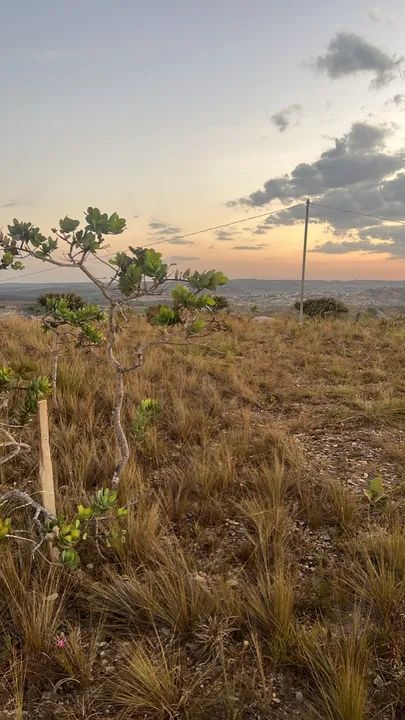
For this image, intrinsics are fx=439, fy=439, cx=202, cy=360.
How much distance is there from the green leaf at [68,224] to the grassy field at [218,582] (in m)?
1.67

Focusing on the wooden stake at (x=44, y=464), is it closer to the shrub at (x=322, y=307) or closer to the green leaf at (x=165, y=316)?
the green leaf at (x=165, y=316)

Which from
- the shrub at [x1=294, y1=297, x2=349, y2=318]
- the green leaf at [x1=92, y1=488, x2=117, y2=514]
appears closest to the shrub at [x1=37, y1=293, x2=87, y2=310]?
the green leaf at [x1=92, y1=488, x2=117, y2=514]

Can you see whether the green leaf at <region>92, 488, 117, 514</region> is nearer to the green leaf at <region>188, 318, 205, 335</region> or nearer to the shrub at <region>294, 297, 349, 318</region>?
the green leaf at <region>188, 318, 205, 335</region>

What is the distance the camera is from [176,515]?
3.01m

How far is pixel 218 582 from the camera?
7.41 feet

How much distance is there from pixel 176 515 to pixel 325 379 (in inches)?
186

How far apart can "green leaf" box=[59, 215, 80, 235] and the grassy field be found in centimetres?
A: 167

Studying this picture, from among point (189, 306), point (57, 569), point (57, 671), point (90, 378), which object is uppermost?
point (189, 306)

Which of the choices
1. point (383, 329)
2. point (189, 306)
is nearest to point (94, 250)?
point (189, 306)

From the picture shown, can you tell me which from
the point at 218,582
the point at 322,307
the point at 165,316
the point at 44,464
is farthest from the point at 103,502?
the point at 322,307

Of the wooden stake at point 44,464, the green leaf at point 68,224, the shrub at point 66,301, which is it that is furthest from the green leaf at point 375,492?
the shrub at point 66,301

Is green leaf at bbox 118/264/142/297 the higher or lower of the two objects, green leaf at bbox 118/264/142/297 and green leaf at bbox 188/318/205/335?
the higher

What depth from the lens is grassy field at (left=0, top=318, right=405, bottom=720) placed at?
5.61 feet

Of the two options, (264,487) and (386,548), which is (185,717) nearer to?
(386,548)
